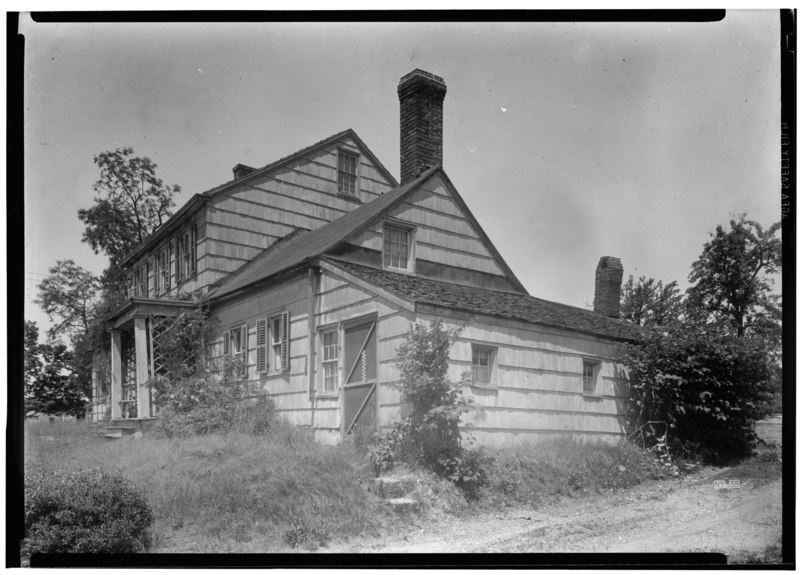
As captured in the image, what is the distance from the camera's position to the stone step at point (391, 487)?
8.69m

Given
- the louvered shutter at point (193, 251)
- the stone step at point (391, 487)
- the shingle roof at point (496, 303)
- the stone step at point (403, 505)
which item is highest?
the louvered shutter at point (193, 251)

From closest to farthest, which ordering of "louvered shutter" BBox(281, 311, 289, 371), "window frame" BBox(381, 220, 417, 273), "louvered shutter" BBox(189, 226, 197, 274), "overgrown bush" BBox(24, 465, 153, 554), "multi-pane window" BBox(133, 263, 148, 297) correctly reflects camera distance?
"overgrown bush" BBox(24, 465, 153, 554) → "louvered shutter" BBox(281, 311, 289, 371) → "window frame" BBox(381, 220, 417, 273) → "louvered shutter" BBox(189, 226, 197, 274) → "multi-pane window" BBox(133, 263, 148, 297)

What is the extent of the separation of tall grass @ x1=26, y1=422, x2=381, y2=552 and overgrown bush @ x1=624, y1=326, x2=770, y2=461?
4822mm

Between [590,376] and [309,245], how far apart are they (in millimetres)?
5779

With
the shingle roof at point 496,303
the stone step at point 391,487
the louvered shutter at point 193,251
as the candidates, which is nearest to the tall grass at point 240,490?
the stone step at point 391,487

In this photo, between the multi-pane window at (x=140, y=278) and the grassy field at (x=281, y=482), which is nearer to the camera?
the grassy field at (x=281, y=482)

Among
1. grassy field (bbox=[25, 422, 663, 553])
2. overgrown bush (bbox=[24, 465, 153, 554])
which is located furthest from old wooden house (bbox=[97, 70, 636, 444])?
overgrown bush (bbox=[24, 465, 153, 554])

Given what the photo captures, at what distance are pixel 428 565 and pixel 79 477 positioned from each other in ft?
13.2

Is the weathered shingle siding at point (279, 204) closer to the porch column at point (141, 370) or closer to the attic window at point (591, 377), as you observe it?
the porch column at point (141, 370)

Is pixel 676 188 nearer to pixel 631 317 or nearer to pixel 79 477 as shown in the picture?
pixel 631 317

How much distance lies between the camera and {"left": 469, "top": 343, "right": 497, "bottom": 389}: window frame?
999 centimetres

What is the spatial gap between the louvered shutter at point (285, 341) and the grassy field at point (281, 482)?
5.75 feet

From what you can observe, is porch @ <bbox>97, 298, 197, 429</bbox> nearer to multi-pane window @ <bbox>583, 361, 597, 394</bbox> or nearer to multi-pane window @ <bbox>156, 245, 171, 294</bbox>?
multi-pane window @ <bbox>156, 245, 171, 294</bbox>

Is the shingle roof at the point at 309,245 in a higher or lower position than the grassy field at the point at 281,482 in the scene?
higher
